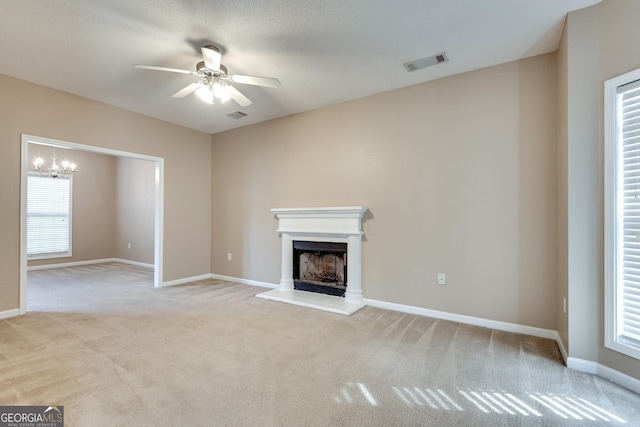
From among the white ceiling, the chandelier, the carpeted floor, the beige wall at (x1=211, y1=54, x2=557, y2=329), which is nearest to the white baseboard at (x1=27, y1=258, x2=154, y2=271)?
the chandelier

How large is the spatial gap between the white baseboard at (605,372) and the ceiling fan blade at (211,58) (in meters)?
3.77

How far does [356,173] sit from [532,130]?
6.43 feet

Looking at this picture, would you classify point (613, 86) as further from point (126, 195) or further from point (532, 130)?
point (126, 195)

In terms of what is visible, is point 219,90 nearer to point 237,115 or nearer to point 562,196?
point 237,115

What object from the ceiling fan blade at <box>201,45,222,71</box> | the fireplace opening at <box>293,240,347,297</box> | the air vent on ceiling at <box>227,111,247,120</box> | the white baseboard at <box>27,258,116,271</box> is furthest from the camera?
the white baseboard at <box>27,258,116,271</box>

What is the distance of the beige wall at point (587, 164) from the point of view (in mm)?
2141

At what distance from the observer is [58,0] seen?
214cm

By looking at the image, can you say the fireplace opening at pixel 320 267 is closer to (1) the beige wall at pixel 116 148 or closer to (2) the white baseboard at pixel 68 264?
(1) the beige wall at pixel 116 148

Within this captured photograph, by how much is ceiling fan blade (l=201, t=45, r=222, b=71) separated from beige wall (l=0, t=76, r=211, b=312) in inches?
102

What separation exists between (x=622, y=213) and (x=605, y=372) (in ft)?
3.80

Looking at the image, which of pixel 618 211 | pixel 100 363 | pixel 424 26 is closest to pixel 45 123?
pixel 100 363

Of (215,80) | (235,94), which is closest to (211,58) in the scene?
(215,80)

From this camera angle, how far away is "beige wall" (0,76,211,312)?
10.9 feet

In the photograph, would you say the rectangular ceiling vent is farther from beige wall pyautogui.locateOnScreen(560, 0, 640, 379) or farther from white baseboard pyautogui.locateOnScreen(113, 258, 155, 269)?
white baseboard pyautogui.locateOnScreen(113, 258, 155, 269)
